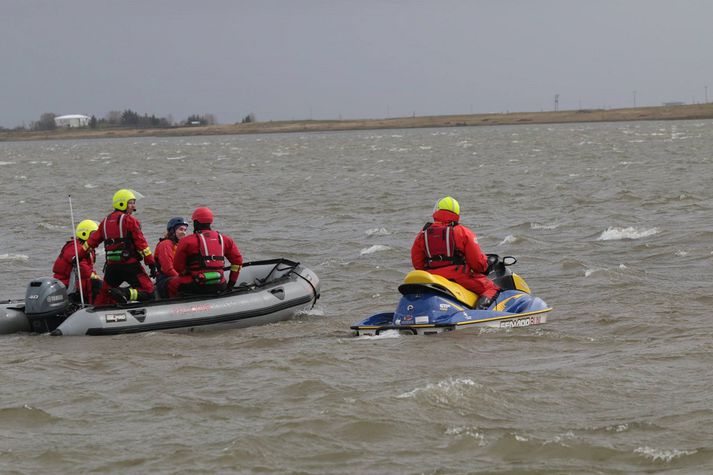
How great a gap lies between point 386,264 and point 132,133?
180m

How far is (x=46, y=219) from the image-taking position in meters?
28.6

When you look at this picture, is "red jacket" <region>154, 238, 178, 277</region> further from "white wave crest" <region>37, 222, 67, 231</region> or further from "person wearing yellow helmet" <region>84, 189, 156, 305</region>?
"white wave crest" <region>37, 222, 67, 231</region>

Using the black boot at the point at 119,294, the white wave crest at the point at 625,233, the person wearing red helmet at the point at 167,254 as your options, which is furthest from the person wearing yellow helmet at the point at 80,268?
the white wave crest at the point at 625,233

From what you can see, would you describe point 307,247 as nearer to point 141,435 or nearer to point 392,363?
point 392,363

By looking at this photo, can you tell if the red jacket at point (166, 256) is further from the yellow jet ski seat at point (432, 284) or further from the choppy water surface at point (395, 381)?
the yellow jet ski seat at point (432, 284)

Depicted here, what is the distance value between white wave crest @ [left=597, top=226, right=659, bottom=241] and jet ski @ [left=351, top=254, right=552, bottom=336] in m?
8.37

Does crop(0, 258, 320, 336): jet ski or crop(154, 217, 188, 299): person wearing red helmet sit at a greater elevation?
crop(154, 217, 188, 299): person wearing red helmet

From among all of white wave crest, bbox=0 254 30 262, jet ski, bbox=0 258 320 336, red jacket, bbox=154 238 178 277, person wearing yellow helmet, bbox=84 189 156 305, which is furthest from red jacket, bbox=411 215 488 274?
white wave crest, bbox=0 254 30 262

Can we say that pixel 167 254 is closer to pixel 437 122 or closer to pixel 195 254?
pixel 195 254

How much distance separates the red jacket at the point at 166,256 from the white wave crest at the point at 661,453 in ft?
22.7

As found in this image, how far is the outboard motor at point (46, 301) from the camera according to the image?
13.1m

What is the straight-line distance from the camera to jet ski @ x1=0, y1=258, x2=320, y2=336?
12867 mm

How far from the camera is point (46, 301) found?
43.0ft

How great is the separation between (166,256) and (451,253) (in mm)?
3399
